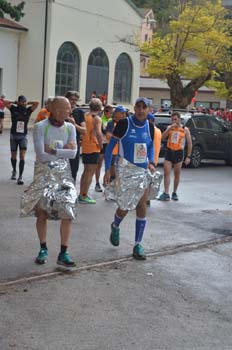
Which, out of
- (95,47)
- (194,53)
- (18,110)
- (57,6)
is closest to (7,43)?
(57,6)

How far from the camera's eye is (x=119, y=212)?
23.7 ft

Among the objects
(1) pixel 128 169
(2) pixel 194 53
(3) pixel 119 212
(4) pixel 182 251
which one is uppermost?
(2) pixel 194 53

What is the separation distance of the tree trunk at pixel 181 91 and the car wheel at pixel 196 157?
544 inches

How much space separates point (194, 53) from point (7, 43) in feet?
35.6

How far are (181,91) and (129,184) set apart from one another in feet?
86.1

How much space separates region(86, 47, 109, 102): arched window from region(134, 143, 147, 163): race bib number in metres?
33.0

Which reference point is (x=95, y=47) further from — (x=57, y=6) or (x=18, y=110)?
(x=18, y=110)

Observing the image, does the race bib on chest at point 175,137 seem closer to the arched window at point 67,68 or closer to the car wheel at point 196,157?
the car wheel at point 196,157

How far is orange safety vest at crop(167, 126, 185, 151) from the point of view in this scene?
39.3 ft

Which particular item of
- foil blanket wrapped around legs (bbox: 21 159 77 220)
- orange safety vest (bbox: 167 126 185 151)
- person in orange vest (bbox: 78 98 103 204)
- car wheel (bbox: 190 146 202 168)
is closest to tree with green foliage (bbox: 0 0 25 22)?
person in orange vest (bbox: 78 98 103 204)

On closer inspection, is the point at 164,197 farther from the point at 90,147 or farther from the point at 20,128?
the point at 20,128

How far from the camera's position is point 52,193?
6.20 m

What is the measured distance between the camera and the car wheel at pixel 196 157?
1842 centimetres

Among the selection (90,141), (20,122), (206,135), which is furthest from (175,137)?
(206,135)
